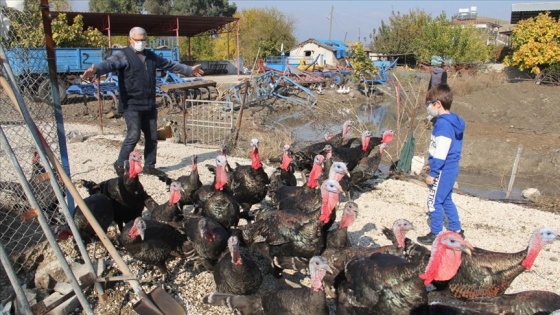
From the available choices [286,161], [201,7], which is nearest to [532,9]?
[286,161]

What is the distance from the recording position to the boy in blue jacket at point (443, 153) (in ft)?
15.1

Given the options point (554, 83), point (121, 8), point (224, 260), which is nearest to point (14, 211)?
point (224, 260)

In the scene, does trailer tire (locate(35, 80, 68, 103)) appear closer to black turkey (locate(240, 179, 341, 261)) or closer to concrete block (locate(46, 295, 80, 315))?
concrete block (locate(46, 295, 80, 315))

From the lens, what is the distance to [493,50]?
3209cm

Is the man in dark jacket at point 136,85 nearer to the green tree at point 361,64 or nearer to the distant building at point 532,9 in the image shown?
the green tree at point 361,64

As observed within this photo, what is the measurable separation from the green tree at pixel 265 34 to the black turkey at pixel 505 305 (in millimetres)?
37176

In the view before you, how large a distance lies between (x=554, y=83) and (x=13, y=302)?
86.4 feet

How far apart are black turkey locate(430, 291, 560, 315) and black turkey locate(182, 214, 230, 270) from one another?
192 cm

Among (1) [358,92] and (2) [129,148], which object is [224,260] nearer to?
(2) [129,148]

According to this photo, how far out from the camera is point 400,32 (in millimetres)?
38312

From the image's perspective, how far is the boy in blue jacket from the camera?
181 inches

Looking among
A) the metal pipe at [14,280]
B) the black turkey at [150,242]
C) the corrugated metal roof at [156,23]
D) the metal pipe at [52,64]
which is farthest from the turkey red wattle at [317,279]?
the corrugated metal roof at [156,23]

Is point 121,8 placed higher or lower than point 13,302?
higher

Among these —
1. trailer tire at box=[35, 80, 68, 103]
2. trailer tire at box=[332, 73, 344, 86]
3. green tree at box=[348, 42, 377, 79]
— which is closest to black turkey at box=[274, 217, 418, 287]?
trailer tire at box=[35, 80, 68, 103]
